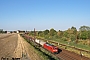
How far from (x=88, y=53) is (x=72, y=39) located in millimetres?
23655

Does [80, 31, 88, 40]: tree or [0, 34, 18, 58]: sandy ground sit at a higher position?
[80, 31, 88, 40]: tree

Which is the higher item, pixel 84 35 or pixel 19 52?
pixel 84 35

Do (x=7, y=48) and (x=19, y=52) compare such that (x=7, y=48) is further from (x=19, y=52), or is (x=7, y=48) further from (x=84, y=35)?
(x=84, y=35)

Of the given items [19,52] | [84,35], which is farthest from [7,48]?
[84,35]

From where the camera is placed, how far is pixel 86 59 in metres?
27.7

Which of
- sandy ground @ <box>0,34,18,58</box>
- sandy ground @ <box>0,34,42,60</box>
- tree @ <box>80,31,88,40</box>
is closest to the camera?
sandy ground @ <box>0,34,42,60</box>

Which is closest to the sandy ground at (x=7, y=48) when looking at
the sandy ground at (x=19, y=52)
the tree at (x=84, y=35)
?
the sandy ground at (x=19, y=52)

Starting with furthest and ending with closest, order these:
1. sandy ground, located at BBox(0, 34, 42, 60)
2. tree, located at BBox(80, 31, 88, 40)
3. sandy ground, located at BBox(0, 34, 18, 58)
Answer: tree, located at BBox(80, 31, 88, 40) → sandy ground, located at BBox(0, 34, 18, 58) → sandy ground, located at BBox(0, 34, 42, 60)

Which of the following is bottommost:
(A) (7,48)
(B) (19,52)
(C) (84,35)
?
(A) (7,48)

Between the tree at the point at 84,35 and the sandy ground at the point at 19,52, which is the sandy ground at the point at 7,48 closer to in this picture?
the sandy ground at the point at 19,52

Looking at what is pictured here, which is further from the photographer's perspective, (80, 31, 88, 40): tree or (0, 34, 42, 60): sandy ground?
(80, 31, 88, 40): tree

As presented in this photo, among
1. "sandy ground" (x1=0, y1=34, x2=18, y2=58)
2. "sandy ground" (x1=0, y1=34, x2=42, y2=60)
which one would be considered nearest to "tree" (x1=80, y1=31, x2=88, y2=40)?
"sandy ground" (x1=0, y1=34, x2=42, y2=60)

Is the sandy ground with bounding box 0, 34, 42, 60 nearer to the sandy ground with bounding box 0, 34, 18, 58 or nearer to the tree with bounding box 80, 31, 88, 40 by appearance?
the sandy ground with bounding box 0, 34, 18, 58

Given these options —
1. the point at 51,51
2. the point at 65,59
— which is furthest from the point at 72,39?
the point at 65,59
